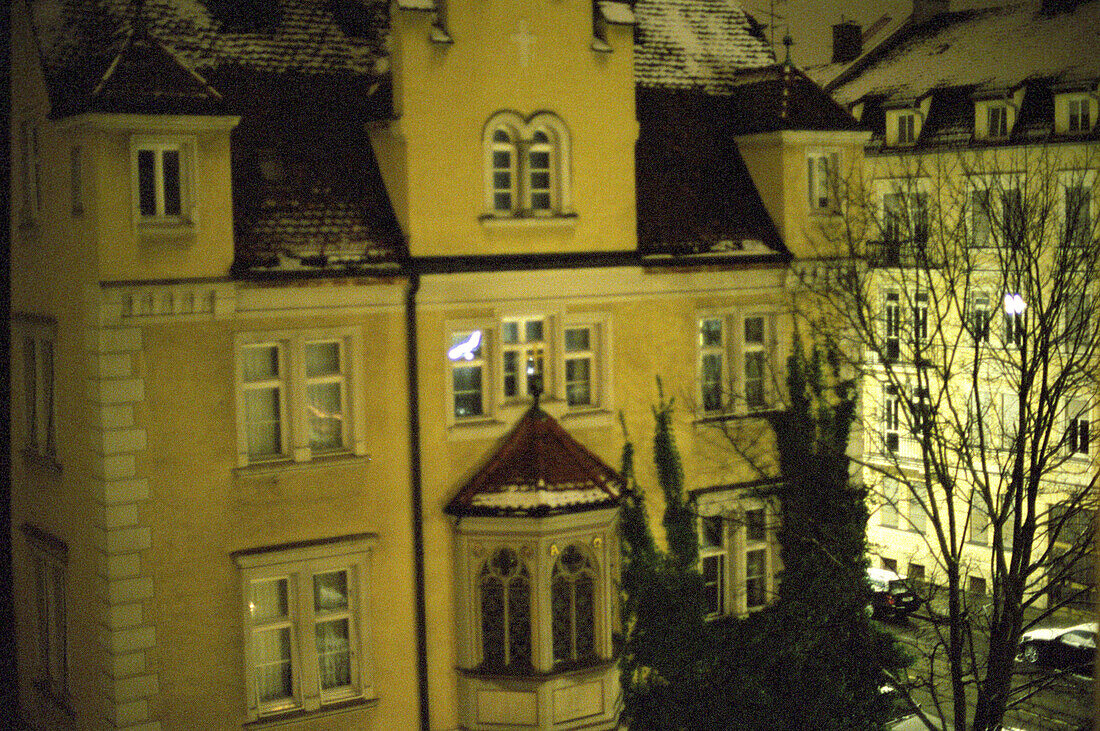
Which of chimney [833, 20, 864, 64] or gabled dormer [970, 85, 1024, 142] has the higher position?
chimney [833, 20, 864, 64]

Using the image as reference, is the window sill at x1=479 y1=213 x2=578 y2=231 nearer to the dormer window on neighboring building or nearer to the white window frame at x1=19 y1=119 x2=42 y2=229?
the dormer window on neighboring building

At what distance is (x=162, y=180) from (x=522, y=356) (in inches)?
183

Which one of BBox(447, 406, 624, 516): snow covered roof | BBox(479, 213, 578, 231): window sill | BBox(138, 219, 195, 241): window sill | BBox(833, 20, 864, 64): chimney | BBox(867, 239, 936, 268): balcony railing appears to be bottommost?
BBox(447, 406, 624, 516): snow covered roof

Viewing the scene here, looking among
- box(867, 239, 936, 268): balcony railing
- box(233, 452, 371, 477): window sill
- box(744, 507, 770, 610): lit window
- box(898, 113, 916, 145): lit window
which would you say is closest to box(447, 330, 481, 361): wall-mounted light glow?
box(233, 452, 371, 477): window sill

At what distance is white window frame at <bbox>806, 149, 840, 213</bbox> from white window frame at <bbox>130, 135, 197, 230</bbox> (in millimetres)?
8247

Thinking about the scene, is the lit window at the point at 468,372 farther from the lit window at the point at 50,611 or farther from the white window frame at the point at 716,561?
the lit window at the point at 50,611

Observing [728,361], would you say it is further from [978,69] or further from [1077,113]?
[978,69]

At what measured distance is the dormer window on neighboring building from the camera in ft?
49.8

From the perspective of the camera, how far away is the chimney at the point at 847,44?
97.8ft

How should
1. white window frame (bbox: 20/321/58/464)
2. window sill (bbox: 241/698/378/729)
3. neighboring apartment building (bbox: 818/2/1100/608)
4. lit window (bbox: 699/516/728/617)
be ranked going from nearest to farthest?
window sill (bbox: 241/698/378/729)
white window frame (bbox: 20/321/58/464)
lit window (bbox: 699/516/728/617)
neighboring apartment building (bbox: 818/2/1100/608)

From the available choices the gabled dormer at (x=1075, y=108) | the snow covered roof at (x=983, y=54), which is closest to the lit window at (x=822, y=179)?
the gabled dormer at (x=1075, y=108)

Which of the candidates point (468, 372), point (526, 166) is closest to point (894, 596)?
point (468, 372)

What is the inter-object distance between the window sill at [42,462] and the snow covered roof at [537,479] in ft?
14.8

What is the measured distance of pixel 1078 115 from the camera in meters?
24.9
